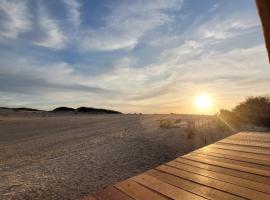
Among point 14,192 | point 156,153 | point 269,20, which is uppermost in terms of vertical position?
point 269,20

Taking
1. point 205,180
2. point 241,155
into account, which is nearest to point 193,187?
point 205,180

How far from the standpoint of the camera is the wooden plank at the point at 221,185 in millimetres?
2709

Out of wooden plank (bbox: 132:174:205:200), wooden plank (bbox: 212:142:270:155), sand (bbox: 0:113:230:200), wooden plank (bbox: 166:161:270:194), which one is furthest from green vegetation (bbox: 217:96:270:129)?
wooden plank (bbox: 132:174:205:200)

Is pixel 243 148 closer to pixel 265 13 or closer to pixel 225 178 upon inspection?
pixel 225 178

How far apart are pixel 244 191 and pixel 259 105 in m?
11.7

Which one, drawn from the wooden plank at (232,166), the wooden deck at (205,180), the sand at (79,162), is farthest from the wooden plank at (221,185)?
the sand at (79,162)

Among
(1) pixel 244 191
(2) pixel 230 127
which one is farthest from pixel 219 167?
(2) pixel 230 127

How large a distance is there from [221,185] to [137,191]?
3.54 feet

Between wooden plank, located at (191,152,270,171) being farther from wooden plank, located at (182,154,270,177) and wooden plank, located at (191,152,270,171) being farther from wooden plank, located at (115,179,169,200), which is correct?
wooden plank, located at (115,179,169,200)

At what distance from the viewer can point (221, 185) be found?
3.06m

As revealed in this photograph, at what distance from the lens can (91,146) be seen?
896 cm

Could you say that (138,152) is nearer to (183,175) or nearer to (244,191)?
(183,175)

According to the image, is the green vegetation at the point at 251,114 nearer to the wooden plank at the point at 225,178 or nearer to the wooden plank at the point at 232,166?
the wooden plank at the point at 232,166

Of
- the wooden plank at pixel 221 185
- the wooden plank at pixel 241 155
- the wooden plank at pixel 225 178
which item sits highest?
the wooden plank at pixel 241 155
